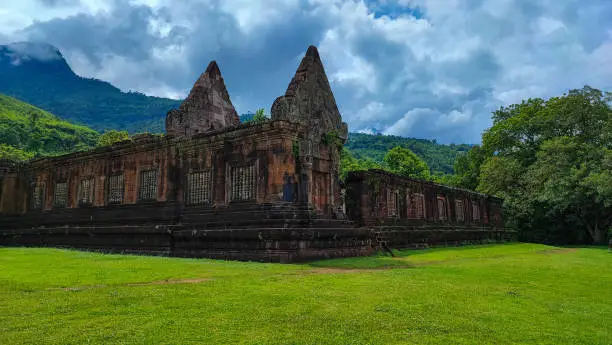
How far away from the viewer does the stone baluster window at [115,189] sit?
72.5 feet

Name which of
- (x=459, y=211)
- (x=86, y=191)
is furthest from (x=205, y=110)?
(x=459, y=211)

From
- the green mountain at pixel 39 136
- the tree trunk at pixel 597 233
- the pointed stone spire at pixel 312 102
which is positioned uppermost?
the green mountain at pixel 39 136

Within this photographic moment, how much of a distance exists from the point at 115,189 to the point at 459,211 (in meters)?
24.4

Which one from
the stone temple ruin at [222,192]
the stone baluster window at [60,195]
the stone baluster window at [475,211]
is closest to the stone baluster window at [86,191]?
the stone temple ruin at [222,192]

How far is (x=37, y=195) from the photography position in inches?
1057

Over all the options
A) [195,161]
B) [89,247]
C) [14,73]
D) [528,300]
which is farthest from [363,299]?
[14,73]

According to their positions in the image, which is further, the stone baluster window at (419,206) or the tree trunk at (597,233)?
the tree trunk at (597,233)

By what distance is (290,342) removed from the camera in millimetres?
4906

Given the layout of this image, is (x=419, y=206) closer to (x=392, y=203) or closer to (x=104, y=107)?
(x=392, y=203)

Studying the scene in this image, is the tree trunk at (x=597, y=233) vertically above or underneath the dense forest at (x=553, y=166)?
underneath

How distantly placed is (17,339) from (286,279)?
544cm

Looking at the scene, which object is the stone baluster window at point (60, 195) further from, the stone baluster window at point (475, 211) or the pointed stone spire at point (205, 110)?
the stone baluster window at point (475, 211)

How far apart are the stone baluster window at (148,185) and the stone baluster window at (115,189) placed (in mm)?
1468

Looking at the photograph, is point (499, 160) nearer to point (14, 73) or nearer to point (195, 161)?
point (195, 161)
